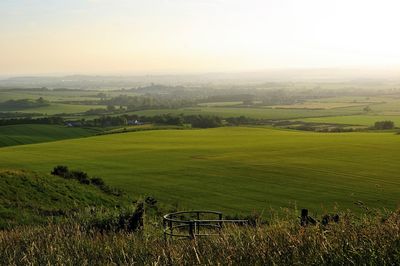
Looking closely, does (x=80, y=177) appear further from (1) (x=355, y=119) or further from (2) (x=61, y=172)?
(1) (x=355, y=119)

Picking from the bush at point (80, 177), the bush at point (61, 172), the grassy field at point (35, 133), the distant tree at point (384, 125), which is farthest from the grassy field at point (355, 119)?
the bush at point (61, 172)

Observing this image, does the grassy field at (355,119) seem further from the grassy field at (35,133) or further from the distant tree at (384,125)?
the grassy field at (35,133)

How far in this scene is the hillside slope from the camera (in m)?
25.1

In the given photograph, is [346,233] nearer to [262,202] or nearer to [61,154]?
[262,202]

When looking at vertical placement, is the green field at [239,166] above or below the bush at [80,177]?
below

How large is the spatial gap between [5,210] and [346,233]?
23.0 metres

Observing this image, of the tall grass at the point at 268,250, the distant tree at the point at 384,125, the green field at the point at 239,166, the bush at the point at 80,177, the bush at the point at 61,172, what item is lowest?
the distant tree at the point at 384,125

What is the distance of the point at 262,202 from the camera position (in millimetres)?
34656

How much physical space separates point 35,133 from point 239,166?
56492 mm

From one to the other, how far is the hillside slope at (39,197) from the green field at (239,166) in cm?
525

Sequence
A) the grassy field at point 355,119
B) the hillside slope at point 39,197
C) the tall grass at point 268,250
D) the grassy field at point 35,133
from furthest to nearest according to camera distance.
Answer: the grassy field at point 355,119
the grassy field at point 35,133
the hillside slope at point 39,197
the tall grass at point 268,250

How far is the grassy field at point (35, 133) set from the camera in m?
86.3

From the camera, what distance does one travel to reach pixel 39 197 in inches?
1167

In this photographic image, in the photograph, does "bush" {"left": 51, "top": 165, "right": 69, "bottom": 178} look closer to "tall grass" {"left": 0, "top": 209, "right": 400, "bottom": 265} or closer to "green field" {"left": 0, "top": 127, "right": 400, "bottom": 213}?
"green field" {"left": 0, "top": 127, "right": 400, "bottom": 213}
